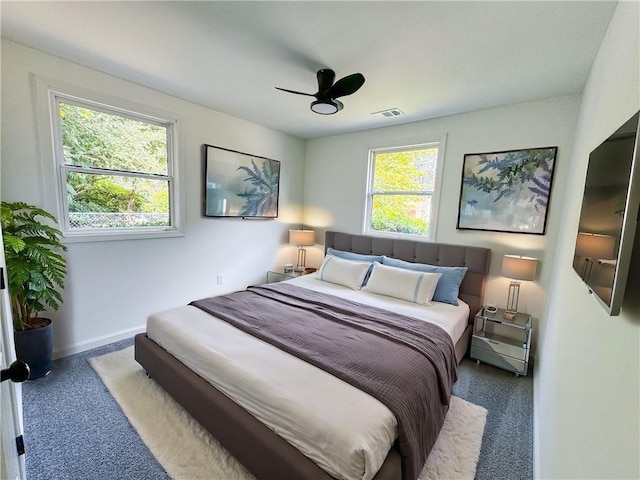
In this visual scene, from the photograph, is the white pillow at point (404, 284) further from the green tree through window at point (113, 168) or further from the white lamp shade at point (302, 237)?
the green tree through window at point (113, 168)

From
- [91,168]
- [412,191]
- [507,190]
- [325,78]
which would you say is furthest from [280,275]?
[507,190]

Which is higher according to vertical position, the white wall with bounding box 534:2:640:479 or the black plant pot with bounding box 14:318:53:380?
the white wall with bounding box 534:2:640:479

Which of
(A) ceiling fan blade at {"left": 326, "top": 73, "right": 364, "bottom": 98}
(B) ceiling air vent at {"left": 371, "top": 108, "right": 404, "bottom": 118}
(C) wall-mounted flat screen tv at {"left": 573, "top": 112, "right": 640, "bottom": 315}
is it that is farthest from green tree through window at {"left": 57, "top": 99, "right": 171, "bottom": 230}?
(C) wall-mounted flat screen tv at {"left": 573, "top": 112, "right": 640, "bottom": 315}

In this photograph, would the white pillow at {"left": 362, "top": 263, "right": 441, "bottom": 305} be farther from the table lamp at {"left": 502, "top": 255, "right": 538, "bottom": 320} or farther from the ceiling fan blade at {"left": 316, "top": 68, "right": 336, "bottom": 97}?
the ceiling fan blade at {"left": 316, "top": 68, "right": 336, "bottom": 97}

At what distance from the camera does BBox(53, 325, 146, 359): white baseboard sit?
2.51 meters

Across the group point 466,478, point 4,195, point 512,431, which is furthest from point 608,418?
point 4,195

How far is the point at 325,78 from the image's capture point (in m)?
2.17

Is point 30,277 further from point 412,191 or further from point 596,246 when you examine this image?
point 412,191

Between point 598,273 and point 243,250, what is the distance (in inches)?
143

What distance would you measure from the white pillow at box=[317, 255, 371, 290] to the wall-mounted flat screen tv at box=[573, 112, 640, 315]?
214cm

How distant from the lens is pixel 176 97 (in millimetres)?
2980

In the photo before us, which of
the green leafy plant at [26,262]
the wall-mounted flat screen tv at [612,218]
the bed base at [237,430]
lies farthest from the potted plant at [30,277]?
the wall-mounted flat screen tv at [612,218]

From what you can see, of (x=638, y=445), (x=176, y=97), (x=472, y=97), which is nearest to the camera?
(x=638, y=445)

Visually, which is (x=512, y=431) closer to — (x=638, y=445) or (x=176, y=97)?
(x=638, y=445)
